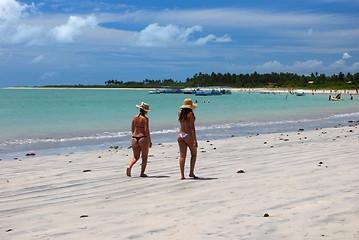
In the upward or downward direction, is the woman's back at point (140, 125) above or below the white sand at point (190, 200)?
above

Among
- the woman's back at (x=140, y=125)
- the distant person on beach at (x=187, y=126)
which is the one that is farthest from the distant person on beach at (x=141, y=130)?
the distant person on beach at (x=187, y=126)

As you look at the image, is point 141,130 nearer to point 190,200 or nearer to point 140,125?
point 140,125

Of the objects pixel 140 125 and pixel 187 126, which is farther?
pixel 140 125

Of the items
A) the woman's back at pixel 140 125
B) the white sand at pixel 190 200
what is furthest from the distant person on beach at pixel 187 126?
the woman's back at pixel 140 125

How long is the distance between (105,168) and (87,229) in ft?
17.6

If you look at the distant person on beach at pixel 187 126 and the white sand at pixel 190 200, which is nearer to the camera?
the white sand at pixel 190 200

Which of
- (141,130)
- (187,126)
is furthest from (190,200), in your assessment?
(141,130)

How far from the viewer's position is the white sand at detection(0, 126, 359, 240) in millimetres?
5137

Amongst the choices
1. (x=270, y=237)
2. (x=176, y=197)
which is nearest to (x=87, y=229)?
(x=176, y=197)

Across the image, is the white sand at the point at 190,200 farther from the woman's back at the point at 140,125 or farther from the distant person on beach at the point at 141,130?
the woman's back at the point at 140,125

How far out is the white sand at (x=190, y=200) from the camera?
202 inches

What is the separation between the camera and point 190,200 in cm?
673

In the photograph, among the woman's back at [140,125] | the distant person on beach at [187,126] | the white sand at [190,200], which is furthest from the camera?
the woman's back at [140,125]

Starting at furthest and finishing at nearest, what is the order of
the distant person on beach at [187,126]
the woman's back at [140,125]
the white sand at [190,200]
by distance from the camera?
1. the woman's back at [140,125]
2. the distant person on beach at [187,126]
3. the white sand at [190,200]
